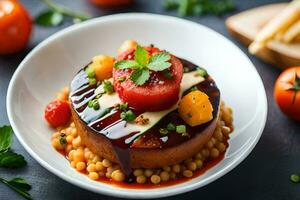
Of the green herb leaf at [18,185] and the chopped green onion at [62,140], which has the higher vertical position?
the chopped green onion at [62,140]

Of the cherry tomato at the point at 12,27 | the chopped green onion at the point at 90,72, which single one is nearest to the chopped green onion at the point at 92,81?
the chopped green onion at the point at 90,72

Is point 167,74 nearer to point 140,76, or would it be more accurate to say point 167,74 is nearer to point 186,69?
point 140,76

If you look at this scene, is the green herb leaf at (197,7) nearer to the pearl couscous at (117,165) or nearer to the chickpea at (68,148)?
the pearl couscous at (117,165)

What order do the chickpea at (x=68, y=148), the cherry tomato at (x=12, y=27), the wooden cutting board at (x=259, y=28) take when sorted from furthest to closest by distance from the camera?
the cherry tomato at (x=12, y=27)
the wooden cutting board at (x=259, y=28)
the chickpea at (x=68, y=148)

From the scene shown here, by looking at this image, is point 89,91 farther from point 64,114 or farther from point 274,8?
point 274,8

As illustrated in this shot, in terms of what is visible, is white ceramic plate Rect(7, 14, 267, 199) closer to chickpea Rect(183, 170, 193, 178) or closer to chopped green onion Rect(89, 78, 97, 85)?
chickpea Rect(183, 170, 193, 178)

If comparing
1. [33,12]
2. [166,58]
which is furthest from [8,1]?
[166,58]
